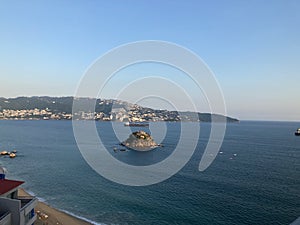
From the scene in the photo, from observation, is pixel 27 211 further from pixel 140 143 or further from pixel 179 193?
pixel 140 143

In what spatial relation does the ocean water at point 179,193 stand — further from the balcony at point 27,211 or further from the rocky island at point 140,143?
the rocky island at point 140,143

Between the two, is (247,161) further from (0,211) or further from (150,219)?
(0,211)

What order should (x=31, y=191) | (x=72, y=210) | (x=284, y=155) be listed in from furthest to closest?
(x=284, y=155) → (x=31, y=191) → (x=72, y=210)

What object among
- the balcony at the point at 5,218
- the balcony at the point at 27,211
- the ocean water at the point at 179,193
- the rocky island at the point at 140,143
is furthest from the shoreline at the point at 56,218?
the rocky island at the point at 140,143

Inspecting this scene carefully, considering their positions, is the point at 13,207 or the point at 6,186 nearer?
the point at 13,207

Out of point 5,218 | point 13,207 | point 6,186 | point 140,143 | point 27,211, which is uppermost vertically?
point 6,186

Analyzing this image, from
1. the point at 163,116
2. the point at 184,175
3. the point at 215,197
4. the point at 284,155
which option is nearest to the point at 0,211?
the point at 215,197

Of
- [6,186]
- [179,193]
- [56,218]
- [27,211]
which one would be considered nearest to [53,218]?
[56,218]

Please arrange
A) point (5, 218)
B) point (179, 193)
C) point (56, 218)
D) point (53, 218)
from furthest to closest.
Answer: point (179, 193) < point (56, 218) < point (53, 218) < point (5, 218)

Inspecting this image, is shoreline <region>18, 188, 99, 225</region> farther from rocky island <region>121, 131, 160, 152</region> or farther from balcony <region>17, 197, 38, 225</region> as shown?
rocky island <region>121, 131, 160, 152</region>
